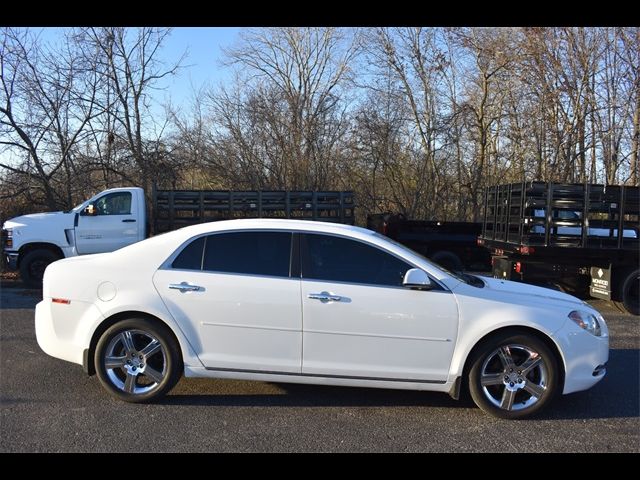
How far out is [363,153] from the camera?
18656mm

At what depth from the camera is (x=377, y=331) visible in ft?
13.0

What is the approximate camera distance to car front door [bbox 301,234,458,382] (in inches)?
155

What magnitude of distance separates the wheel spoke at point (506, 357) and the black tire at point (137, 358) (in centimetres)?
264

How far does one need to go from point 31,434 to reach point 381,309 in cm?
276

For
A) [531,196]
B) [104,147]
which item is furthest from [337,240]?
[104,147]

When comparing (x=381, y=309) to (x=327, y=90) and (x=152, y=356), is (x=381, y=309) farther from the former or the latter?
(x=327, y=90)

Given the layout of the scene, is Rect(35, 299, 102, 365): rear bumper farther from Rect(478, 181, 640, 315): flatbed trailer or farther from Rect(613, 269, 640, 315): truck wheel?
Rect(613, 269, 640, 315): truck wheel

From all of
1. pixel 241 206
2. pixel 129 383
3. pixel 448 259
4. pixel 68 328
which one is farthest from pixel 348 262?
pixel 241 206

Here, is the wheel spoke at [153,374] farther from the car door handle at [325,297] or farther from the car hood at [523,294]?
the car hood at [523,294]

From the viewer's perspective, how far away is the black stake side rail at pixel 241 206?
38.4 ft

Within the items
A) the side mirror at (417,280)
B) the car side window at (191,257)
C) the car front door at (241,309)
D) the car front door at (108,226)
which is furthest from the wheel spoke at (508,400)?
the car front door at (108,226)

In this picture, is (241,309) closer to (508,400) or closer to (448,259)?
(508,400)

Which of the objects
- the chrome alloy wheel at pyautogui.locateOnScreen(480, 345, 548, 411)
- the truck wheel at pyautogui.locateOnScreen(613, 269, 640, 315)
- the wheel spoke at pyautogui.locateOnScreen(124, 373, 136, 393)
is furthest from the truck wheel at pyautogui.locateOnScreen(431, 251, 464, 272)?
the wheel spoke at pyautogui.locateOnScreen(124, 373, 136, 393)

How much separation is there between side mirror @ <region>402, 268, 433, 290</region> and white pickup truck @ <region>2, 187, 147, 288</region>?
26.5 ft
